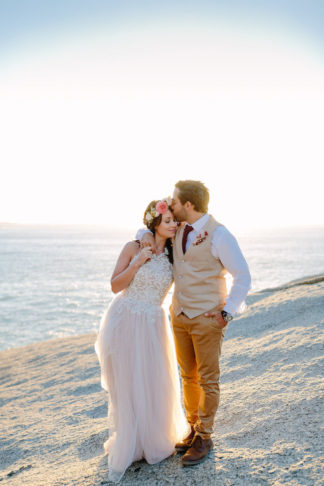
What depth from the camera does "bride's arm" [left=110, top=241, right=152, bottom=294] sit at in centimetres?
354

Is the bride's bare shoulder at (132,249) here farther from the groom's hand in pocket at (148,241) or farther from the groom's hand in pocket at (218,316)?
the groom's hand in pocket at (218,316)

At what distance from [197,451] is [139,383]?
0.74 metres

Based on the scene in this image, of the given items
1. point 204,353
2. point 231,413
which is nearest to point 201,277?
point 204,353

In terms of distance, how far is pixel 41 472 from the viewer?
13.4ft

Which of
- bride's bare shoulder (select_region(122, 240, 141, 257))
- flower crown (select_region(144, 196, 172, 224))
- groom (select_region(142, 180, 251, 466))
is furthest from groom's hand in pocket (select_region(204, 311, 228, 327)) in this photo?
flower crown (select_region(144, 196, 172, 224))

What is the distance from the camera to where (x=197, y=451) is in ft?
11.3

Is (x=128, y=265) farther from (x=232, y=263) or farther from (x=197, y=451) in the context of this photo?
(x=197, y=451)

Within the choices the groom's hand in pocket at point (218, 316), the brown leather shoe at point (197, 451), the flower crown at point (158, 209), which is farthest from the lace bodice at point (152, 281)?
the brown leather shoe at point (197, 451)

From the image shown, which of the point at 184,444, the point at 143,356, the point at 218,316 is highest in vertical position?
the point at 218,316

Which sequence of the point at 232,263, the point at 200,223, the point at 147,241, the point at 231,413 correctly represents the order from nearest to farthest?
1. the point at 232,263
2. the point at 200,223
3. the point at 147,241
4. the point at 231,413

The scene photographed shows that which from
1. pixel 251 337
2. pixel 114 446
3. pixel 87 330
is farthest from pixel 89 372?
pixel 87 330

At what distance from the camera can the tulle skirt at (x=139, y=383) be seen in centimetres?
356

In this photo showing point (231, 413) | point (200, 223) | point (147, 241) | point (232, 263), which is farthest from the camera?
point (231, 413)

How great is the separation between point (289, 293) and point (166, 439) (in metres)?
6.85
